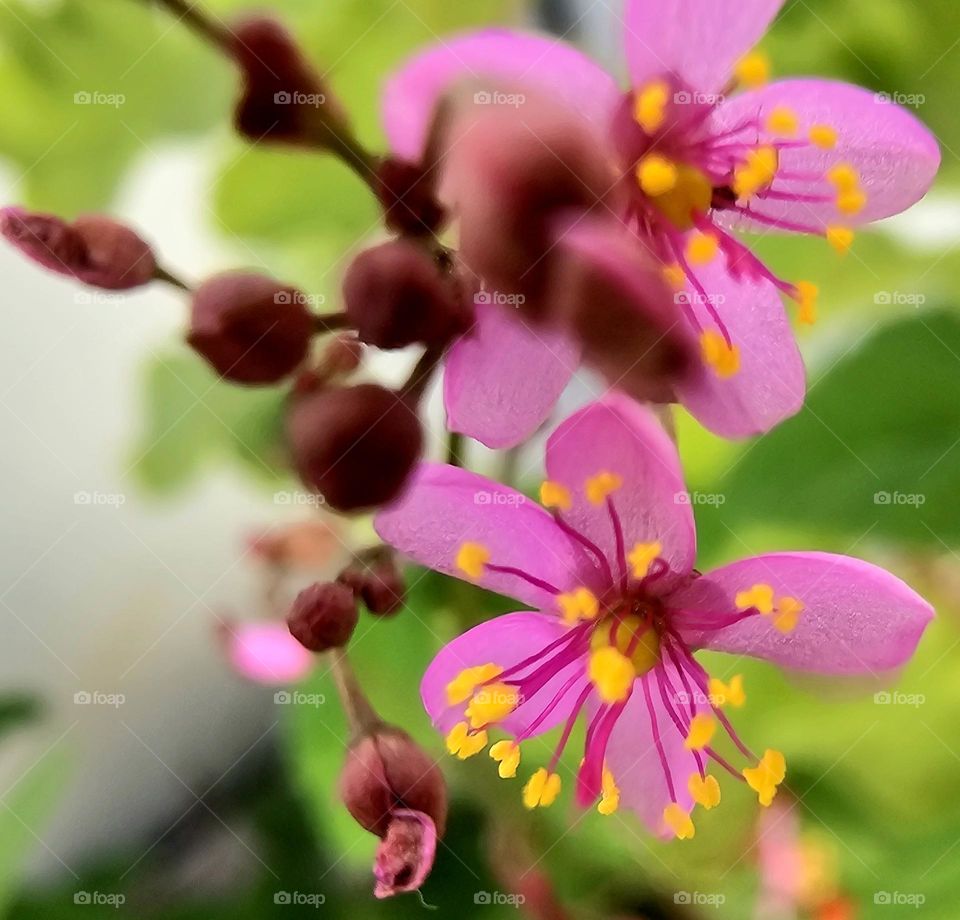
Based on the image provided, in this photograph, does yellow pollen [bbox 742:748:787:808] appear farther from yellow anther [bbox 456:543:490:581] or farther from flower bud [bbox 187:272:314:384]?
flower bud [bbox 187:272:314:384]

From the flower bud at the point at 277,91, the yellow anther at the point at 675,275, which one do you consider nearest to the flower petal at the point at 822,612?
the yellow anther at the point at 675,275

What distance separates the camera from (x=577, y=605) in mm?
379

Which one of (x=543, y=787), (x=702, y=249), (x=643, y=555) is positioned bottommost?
(x=543, y=787)

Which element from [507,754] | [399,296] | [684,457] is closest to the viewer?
[399,296]

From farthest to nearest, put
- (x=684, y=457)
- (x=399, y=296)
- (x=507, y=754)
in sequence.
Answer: (x=684, y=457), (x=507, y=754), (x=399, y=296)

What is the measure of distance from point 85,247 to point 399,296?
4.2 inches

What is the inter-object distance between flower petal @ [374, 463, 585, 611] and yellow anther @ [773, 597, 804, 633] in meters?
0.08

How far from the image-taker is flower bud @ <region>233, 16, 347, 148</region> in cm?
32

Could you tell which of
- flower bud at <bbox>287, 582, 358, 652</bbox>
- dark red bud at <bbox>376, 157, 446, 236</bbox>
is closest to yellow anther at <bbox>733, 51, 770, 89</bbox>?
dark red bud at <bbox>376, 157, 446, 236</bbox>

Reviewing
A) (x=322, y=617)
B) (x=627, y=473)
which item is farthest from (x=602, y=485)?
(x=322, y=617)

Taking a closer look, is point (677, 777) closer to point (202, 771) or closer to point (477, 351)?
point (477, 351)

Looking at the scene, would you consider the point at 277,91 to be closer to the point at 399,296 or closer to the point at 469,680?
the point at 399,296

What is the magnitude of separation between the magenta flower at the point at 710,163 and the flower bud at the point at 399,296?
23 mm

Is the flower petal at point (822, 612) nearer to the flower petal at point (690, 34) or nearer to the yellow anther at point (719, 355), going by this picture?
the yellow anther at point (719, 355)
